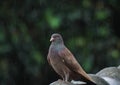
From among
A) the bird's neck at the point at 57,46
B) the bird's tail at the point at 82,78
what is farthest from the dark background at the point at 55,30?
the bird's tail at the point at 82,78

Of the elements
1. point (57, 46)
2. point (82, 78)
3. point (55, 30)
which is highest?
point (57, 46)

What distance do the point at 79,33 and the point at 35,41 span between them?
1.19ft

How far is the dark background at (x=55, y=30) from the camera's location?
6.59 metres

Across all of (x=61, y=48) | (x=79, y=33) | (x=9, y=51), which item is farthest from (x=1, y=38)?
(x=61, y=48)

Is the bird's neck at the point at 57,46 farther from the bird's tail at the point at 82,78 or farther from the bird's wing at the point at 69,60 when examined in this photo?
the bird's tail at the point at 82,78

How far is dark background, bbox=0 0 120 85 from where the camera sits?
6594 millimetres

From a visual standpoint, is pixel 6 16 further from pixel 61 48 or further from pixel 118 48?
pixel 61 48

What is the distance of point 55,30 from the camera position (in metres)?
6.54

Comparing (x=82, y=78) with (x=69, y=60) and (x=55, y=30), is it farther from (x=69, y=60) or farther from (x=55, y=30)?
(x=55, y=30)

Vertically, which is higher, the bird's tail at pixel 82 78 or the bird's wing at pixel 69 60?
the bird's wing at pixel 69 60

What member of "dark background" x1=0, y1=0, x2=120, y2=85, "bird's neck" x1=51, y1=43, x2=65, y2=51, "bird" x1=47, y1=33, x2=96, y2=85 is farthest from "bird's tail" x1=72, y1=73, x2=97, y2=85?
"dark background" x1=0, y1=0, x2=120, y2=85

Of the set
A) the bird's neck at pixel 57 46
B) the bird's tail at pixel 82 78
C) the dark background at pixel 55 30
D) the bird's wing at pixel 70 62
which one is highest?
the bird's neck at pixel 57 46

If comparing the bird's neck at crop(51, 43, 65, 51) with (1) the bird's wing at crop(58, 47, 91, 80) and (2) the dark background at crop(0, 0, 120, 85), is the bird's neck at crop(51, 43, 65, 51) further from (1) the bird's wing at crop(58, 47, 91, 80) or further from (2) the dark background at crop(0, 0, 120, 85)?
(2) the dark background at crop(0, 0, 120, 85)

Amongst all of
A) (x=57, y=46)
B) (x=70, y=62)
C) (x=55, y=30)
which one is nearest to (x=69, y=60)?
(x=70, y=62)
